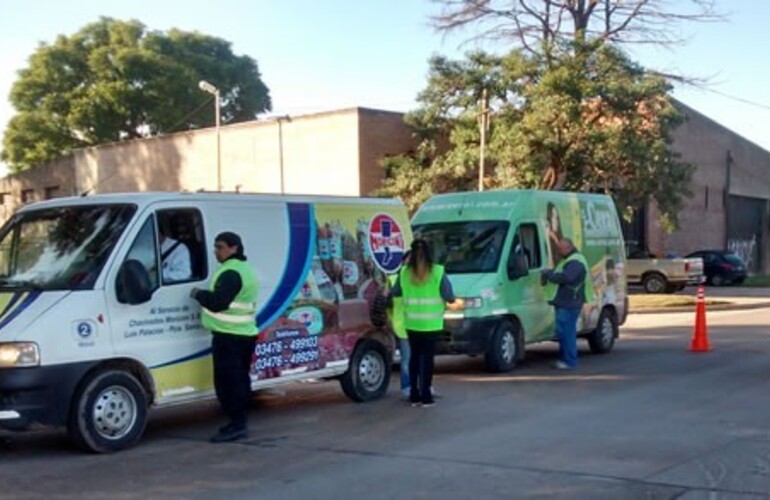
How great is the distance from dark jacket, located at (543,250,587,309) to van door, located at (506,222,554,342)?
0.34 metres

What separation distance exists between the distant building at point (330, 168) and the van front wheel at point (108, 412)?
2379cm

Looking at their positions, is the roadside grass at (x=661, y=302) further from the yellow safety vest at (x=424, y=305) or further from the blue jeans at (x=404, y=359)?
the yellow safety vest at (x=424, y=305)

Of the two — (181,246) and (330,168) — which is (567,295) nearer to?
(181,246)

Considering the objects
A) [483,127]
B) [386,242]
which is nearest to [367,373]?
[386,242]

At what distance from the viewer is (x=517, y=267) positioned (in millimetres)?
13133

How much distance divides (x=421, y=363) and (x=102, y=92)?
46.4m

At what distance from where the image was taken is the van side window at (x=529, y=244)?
13.4m

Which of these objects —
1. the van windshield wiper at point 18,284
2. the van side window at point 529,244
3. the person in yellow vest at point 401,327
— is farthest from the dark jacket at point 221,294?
the van side window at point 529,244

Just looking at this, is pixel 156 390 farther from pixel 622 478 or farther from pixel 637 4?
pixel 637 4

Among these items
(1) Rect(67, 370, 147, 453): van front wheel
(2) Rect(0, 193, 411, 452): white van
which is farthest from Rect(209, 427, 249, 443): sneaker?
(1) Rect(67, 370, 147, 453): van front wheel

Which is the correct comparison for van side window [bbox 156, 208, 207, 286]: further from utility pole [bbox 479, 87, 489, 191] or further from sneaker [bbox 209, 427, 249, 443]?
utility pole [bbox 479, 87, 489, 191]

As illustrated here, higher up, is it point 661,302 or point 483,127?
point 483,127

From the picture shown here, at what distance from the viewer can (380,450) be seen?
7.99 metres

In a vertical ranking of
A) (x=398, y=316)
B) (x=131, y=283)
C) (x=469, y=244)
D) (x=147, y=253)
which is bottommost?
(x=398, y=316)
